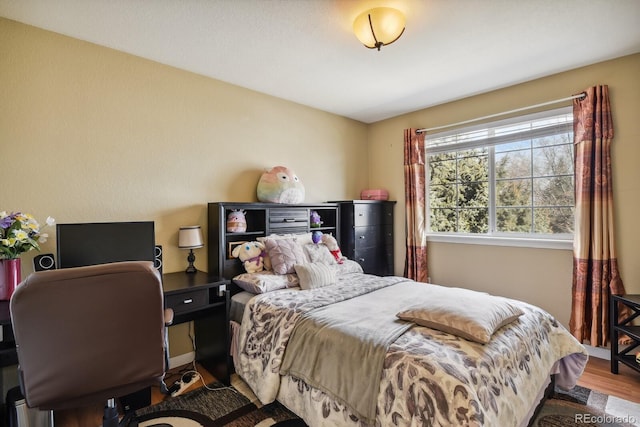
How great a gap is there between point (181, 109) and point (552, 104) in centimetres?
352

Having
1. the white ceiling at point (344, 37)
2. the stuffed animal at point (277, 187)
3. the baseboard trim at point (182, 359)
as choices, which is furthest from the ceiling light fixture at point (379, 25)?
the baseboard trim at point (182, 359)

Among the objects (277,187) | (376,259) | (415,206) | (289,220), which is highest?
(277,187)

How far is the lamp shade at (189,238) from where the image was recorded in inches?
101

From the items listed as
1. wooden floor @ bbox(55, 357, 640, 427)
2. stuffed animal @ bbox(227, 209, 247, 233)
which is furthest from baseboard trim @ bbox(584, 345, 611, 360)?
stuffed animal @ bbox(227, 209, 247, 233)

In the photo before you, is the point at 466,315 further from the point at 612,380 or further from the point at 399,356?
the point at 612,380

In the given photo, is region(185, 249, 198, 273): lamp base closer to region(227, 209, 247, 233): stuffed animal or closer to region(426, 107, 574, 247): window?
region(227, 209, 247, 233): stuffed animal

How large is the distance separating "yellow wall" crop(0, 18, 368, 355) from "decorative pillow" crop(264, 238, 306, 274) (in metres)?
0.65

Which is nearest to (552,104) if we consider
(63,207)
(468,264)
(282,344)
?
(468,264)

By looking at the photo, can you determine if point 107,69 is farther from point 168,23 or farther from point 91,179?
point 91,179

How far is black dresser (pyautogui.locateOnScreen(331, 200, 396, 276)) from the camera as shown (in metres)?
3.79

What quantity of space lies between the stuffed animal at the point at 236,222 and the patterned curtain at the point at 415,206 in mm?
2150

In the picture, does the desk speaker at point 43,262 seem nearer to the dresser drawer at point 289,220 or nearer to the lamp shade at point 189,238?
the lamp shade at point 189,238

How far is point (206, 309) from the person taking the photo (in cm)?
238

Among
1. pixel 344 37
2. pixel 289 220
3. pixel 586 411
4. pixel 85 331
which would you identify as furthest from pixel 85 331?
pixel 586 411
